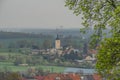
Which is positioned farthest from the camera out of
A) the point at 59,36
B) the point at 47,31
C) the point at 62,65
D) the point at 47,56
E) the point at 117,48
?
the point at 47,31

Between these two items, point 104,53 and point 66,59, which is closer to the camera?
point 104,53

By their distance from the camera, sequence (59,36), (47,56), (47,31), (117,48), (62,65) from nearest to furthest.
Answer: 1. (117,48)
2. (62,65)
3. (47,56)
4. (59,36)
5. (47,31)

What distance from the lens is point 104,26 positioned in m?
4.81

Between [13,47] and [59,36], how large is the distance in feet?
17.9

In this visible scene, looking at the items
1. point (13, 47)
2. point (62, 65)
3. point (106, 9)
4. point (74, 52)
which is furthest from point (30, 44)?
point (106, 9)

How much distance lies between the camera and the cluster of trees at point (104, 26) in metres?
4.53

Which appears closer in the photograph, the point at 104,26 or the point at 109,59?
the point at 109,59

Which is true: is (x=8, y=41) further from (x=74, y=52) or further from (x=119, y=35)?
(x=119, y=35)

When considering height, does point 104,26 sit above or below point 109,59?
above

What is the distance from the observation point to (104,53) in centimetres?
460

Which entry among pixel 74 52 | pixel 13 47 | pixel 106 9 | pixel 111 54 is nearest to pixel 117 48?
pixel 111 54

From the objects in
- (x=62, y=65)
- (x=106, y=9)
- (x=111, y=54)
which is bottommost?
(x=62, y=65)

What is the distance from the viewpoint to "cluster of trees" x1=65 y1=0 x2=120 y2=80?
4.53 meters

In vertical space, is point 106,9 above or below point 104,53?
above
